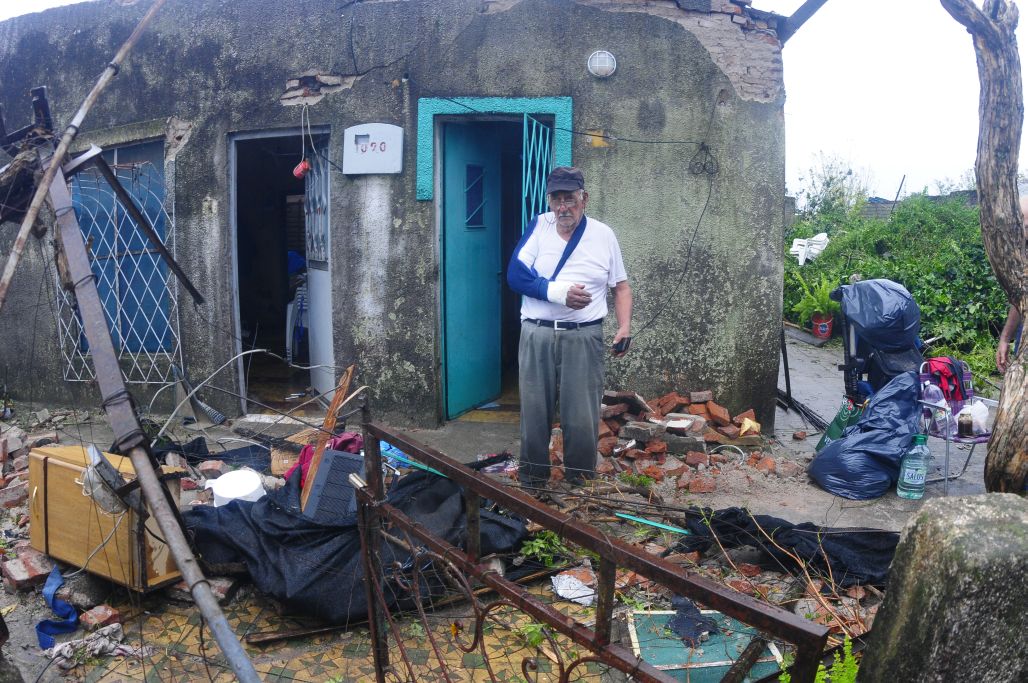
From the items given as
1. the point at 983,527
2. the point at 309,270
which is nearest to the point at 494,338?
the point at 309,270

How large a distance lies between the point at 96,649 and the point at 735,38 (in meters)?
5.74

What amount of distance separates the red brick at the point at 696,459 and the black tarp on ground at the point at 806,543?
1.28 meters

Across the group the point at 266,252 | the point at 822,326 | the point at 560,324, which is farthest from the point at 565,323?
the point at 822,326

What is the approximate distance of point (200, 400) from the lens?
712cm

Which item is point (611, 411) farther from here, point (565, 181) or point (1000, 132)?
point (1000, 132)

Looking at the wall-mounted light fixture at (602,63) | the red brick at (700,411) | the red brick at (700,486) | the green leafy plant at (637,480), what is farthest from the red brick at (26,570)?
the wall-mounted light fixture at (602,63)

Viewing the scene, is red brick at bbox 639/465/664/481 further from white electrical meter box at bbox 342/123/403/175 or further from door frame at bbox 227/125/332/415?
door frame at bbox 227/125/332/415

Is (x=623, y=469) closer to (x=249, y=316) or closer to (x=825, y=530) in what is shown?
(x=825, y=530)

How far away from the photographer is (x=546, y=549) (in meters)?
4.09

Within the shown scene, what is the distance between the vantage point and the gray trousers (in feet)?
15.3

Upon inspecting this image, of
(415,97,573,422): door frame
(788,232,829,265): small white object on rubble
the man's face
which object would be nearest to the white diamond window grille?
(415,97,573,422): door frame

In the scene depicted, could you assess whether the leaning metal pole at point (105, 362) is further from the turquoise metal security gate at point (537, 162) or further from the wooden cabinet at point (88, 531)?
the turquoise metal security gate at point (537, 162)

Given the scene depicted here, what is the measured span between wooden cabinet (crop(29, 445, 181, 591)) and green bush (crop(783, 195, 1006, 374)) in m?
9.07

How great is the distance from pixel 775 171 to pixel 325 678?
4.87 metres
